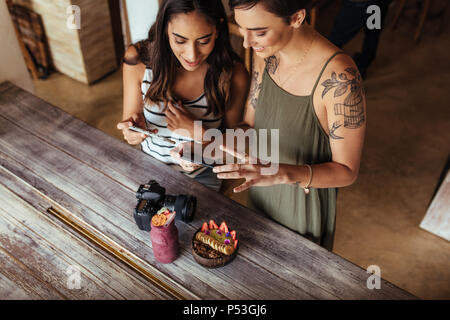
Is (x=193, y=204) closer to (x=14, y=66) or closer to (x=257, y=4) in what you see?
(x=257, y=4)

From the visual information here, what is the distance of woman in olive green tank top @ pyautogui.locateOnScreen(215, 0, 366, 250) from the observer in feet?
4.13

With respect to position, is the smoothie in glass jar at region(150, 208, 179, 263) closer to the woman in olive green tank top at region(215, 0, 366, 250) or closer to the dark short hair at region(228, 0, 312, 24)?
the woman in olive green tank top at region(215, 0, 366, 250)

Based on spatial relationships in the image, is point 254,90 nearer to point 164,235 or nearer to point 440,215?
point 164,235

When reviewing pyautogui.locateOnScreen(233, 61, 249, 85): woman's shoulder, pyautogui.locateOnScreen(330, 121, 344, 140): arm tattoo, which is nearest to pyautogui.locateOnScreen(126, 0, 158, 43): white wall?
pyautogui.locateOnScreen(233, 61, 249, 85): woman's shoulder

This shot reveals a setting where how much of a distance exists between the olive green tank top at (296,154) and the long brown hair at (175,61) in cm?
26

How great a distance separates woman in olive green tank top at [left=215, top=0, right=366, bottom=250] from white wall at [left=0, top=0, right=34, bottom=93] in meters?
1.49

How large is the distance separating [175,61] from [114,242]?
0.79 m

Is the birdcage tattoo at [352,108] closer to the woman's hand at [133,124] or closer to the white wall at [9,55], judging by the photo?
the woman's hand at [133,124]

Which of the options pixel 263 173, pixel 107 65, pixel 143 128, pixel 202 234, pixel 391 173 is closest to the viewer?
pixel 263 173

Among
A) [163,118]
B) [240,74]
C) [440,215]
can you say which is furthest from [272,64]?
[440,215]

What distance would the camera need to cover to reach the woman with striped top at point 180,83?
5.05 feet
